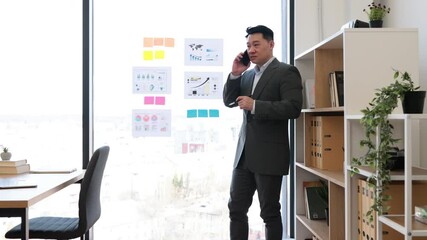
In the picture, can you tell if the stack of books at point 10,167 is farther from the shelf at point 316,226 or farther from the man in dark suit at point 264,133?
the shelf at point 316,226

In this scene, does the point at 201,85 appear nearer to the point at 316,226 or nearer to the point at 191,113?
the point at 191,113

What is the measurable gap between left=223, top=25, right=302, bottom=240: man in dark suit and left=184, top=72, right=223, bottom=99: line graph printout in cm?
71

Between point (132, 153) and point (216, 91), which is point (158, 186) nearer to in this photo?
point (132, 153)

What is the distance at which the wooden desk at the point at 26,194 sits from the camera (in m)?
1.98

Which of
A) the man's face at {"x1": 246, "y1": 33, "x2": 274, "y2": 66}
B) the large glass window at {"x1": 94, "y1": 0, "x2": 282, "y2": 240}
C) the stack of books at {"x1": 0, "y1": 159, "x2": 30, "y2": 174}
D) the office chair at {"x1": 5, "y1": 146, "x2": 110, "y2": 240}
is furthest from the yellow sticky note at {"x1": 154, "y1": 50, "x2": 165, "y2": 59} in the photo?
Result: the stack of books at {"x1": 0, "y1": 159, "x2": 30, "y2": 174}

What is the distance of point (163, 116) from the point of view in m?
3.63

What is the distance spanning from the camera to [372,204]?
1.97 meters

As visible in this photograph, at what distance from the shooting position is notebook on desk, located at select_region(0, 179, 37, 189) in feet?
7.57

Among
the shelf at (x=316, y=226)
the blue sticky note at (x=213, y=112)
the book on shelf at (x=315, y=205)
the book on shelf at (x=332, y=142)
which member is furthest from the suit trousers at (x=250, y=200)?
the blue sticky note at (x=213, y=112)

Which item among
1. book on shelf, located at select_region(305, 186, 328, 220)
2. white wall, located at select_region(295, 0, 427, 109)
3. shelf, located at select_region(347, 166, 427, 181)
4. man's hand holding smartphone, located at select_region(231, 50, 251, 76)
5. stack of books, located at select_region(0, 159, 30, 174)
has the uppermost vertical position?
white wall, located at select_region(295, 0, 427, 109)

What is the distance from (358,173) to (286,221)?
5.86 feet

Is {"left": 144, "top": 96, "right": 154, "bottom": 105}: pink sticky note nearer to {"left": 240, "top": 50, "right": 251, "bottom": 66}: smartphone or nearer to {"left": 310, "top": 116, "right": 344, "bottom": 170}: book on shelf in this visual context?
{"left": 240, "top": 50, "right": 251, "bottom": 66}: smartphone

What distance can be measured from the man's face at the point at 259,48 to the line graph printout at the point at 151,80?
1024 mm

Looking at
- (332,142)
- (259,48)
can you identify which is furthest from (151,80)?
(332,142)
